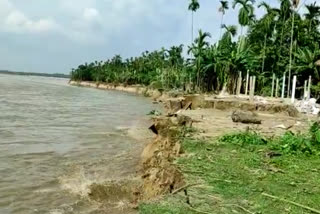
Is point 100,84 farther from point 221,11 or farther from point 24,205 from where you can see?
point 24,205

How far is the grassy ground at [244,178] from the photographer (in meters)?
6.02

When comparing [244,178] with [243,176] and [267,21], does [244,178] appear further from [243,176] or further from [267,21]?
[267,21]

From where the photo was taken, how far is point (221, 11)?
50.2m

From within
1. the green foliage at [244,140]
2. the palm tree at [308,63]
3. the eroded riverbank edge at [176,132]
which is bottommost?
the eroded riverbank edge at [176,132]

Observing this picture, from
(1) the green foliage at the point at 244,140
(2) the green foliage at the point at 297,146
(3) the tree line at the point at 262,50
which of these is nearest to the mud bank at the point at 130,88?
(3) the tree line at the point at 262,50

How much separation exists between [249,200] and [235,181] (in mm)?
945

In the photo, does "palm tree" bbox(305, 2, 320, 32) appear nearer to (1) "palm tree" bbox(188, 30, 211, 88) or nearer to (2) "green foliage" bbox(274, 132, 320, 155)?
(1) "palm tree" bbox(188, 30, 211, 88)

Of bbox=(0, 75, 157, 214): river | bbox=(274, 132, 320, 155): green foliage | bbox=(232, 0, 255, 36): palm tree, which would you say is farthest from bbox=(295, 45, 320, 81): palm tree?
bbox=(274, 132, 320, 155): green foliage

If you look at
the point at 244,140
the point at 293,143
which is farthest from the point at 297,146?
the point at 244,140

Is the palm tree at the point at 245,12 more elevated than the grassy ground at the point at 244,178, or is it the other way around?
the palm tree at the point at 245,12

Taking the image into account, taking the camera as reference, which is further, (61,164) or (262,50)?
(262,50)

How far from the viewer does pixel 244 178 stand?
24.5ft

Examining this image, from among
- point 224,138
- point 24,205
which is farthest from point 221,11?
point 24,205

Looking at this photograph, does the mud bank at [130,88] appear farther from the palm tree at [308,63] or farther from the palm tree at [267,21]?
the palm tree at [308,63]
